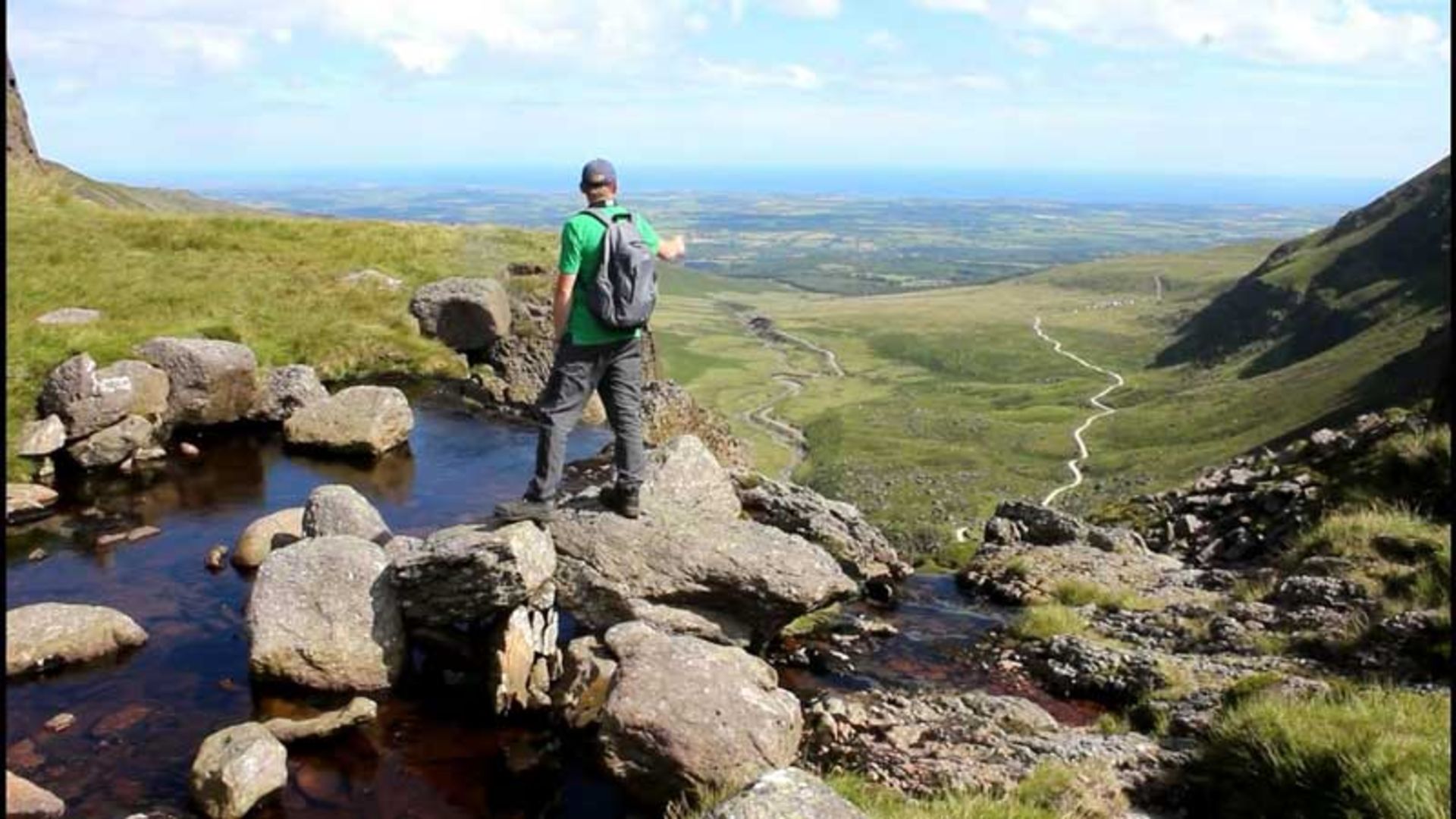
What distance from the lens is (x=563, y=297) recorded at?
15.8 m

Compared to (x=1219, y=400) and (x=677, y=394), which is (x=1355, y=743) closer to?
(x=677, y=394)

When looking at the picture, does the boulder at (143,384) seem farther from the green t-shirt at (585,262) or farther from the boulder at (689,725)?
the boulder at (689,725)

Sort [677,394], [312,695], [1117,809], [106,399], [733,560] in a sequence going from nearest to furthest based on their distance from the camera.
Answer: [1117,809]
[312,695]
[733,560]
[106,399]
[677,394]

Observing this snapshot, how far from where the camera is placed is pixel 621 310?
15.9m

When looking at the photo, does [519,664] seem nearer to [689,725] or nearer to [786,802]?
[689,725]

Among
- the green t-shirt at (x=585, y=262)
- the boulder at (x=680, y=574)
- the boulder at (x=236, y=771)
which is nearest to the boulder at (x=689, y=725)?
the boulder at (x=680, y=574)

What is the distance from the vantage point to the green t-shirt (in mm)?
15617

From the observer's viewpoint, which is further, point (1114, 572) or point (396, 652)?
point (1114, 572)

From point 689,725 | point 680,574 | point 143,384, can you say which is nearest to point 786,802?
point 689,725

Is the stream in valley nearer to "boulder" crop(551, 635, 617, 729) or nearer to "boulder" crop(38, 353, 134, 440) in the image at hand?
"boulder" crop(551, 635, 617, 729)

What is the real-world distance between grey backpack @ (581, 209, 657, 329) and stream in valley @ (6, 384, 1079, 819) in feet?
20.8

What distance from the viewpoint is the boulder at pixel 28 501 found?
2238 centimetres

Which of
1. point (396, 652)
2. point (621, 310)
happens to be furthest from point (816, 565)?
point (396, 652)

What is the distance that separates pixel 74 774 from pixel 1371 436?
113 feet
